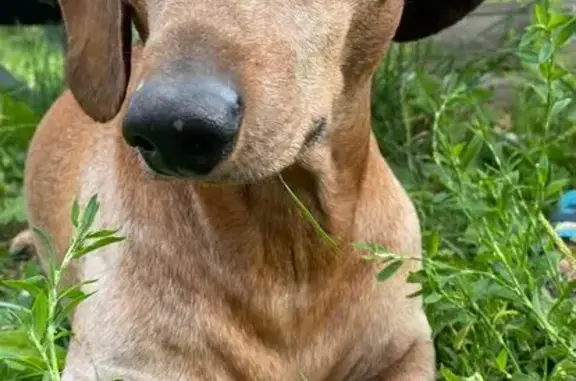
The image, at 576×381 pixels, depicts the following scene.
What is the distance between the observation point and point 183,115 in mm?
1734

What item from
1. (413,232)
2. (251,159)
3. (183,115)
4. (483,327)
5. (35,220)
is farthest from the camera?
(35,220)

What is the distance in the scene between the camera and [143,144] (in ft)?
5.98

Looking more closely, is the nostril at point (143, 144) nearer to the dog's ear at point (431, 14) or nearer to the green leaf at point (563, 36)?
the green leaf at point (563, 36)

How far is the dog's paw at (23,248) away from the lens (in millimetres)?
3762

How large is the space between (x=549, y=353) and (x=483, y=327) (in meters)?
0.19

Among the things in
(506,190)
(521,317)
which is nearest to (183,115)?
(506,190)

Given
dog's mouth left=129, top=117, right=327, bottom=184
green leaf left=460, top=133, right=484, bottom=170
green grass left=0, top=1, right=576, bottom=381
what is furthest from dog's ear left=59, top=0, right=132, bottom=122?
green leaf left=460, top=133, right=484, bottom=170

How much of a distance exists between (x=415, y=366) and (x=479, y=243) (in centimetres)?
29

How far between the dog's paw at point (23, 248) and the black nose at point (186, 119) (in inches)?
80.1

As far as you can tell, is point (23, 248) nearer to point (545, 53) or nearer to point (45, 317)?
point (45, 317)

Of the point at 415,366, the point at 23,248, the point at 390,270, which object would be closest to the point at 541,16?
the point at 390,270

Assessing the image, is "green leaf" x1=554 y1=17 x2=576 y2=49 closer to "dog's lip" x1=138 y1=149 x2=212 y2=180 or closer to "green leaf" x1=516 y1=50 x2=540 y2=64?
"green leaf" x1=516 y1=50 x2=540 y2=64

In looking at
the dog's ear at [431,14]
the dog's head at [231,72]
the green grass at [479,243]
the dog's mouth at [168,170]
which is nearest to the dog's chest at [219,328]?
the green grass at [479,243]

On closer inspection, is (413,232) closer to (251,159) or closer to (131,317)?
(131,317)
